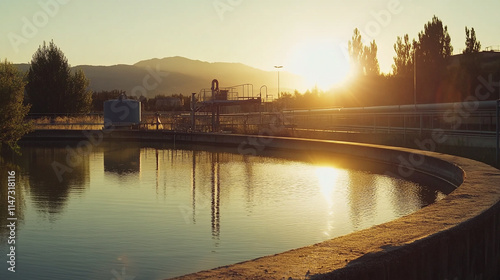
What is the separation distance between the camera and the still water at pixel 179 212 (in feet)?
33.9

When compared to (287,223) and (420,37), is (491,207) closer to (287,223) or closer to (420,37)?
(287,223)

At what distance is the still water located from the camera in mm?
10320

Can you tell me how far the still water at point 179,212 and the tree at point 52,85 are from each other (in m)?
37.6

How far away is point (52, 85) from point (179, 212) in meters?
53.0

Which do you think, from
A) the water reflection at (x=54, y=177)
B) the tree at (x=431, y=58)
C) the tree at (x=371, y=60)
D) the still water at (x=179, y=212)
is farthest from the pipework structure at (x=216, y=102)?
the tree at (x=371, y=60)

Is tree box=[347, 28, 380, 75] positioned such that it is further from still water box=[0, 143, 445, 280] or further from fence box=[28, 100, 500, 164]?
still water box=[0, 143, 445, 280]

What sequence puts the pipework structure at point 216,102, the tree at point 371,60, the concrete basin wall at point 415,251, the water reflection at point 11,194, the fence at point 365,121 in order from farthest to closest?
the tree at point 371,60 → the pipework structure at point 216,102 → the fence at point 365,121 → the water reflection at point 11,194 → the concrete basin wall at point 415,251

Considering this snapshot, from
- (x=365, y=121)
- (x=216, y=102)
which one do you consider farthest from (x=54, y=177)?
(x=365, y=121)

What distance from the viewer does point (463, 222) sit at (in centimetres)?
880

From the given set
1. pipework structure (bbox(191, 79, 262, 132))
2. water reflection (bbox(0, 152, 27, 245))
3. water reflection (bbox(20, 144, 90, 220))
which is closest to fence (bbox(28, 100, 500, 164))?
pipework structure (bbox(191, 79, 262, 132))

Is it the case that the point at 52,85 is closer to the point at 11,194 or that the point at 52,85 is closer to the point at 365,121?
the point at 365,121

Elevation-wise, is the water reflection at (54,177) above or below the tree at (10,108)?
below

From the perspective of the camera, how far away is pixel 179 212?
1507cm

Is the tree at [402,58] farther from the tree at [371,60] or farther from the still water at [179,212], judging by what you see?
the still water at [179,212]
